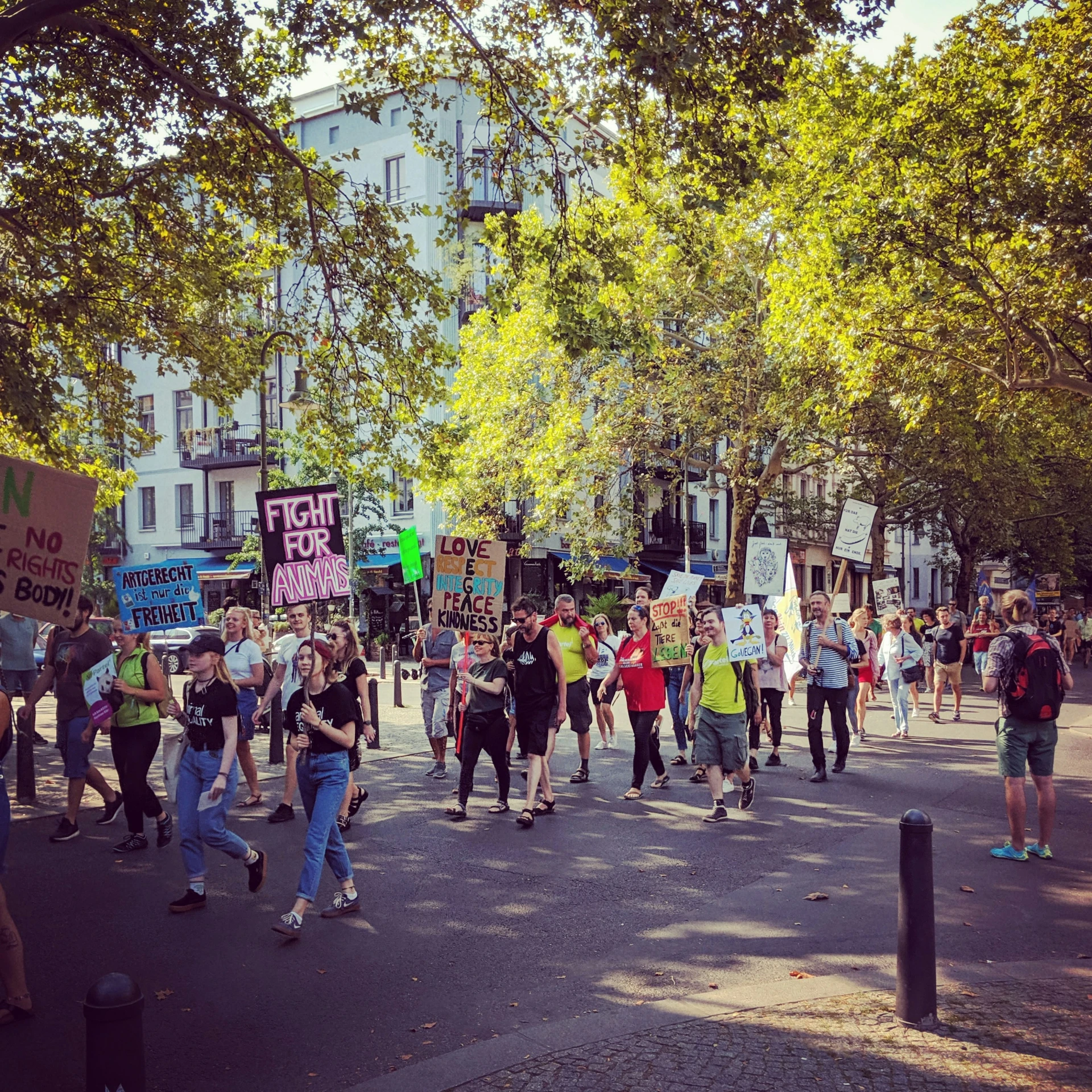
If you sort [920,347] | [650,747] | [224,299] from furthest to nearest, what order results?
[920,347], [224,299], [650,747]

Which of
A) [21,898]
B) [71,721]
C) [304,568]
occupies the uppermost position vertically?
[304,568]

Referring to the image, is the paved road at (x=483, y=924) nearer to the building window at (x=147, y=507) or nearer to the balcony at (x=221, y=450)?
the balcony at (x=221, y=450)

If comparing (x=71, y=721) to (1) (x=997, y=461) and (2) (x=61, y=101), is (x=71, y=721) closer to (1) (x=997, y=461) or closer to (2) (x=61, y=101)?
(2) (x=61, y=101)

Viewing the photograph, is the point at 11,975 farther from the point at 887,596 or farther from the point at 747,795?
the point at 887,596

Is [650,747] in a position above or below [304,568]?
below

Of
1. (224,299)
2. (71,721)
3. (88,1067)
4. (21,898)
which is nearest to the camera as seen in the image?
(88,1067)

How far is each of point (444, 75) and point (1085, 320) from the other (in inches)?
427

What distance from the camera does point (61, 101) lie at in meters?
11.0

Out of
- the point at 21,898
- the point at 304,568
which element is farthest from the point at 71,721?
the point at 304,568

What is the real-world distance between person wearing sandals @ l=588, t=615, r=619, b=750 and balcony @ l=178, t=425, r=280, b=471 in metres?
28.3

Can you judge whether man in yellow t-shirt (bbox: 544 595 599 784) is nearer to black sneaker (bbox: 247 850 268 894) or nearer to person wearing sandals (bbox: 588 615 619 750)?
person wearing sandals (bbox: 588 615 619 750)

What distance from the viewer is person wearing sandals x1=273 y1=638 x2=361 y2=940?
21.2 ft

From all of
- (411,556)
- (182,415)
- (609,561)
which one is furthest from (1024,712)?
(182,415)

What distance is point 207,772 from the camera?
22.1 feet
